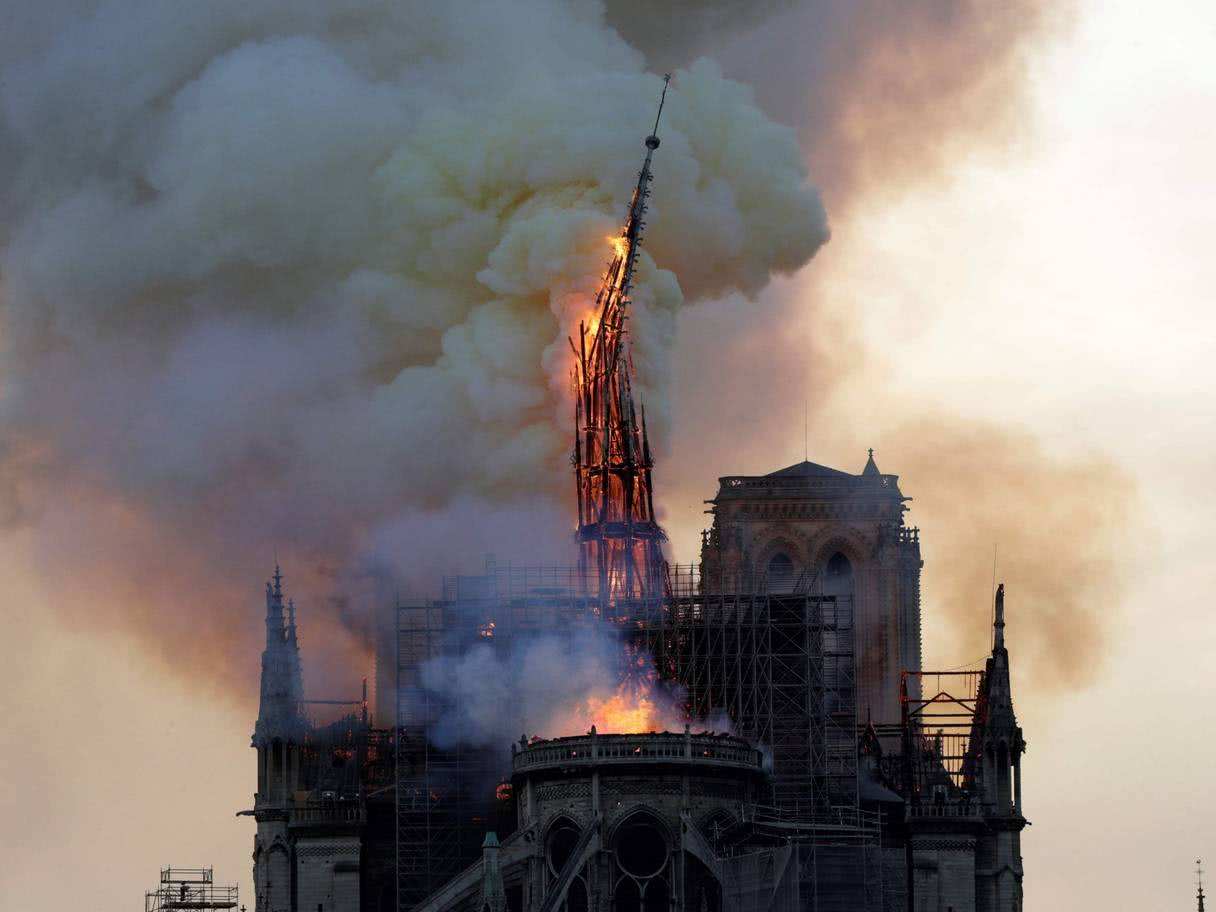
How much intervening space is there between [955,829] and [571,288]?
30.8 meters

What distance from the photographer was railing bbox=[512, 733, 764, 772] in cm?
13900

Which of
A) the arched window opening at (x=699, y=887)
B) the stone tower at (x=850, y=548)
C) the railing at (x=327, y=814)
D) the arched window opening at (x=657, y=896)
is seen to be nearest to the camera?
the arched window opening at (x=699, y=887)

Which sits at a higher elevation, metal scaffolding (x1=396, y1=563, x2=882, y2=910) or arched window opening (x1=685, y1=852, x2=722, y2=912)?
metal scaffolding (x1=396, y1=563, x2=882, y2=910)

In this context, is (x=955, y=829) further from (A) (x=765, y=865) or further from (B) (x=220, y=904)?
(B) (x=220, y=904)

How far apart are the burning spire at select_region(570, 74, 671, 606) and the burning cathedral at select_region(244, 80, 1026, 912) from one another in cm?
13

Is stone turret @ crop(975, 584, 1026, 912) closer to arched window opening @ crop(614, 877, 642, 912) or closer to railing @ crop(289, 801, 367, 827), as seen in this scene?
arched window opening @ crop(614, 877, 642, 912)

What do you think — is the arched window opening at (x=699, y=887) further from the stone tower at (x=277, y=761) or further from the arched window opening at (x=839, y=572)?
the arched window opening at (x=839, y=572)

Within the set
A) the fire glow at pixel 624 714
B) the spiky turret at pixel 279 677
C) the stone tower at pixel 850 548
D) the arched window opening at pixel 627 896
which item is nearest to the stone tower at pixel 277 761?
the spiky turret at pixel 279 677

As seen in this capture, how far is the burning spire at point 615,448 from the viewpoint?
157m

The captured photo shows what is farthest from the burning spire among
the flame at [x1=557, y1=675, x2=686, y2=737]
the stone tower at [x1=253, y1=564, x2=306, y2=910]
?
the stone tower at [x1=253, y1=564, x2=306, y2=910]

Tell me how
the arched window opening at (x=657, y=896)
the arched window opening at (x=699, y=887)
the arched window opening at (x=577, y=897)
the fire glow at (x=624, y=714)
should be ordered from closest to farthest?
1. the arched window opening at (x=577, y=897)
2. the arched window opening at (x=699, y=887)
3. the arched window opening at (x=657, y=896)
4. the fire glow at (x=624, y=714)

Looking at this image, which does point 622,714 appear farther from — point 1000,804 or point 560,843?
point 1000,804

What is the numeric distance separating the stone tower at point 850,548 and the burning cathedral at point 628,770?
18066 millimetres

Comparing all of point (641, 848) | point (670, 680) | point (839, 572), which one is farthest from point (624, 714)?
point (839, 572)
